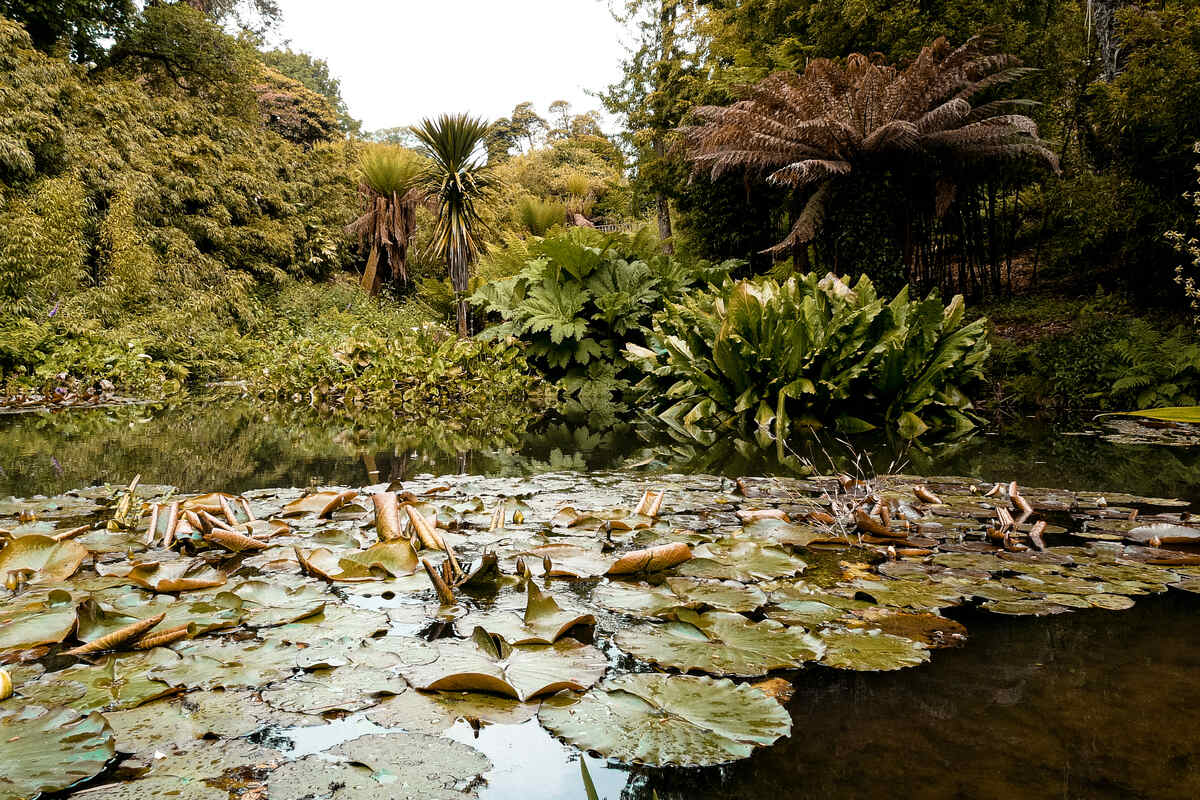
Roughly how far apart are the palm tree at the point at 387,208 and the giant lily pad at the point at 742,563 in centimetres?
1454

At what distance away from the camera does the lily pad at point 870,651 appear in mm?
910

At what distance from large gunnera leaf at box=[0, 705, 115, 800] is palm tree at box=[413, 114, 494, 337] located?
925 cm


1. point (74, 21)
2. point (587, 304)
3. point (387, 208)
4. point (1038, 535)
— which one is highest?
point (74, 21)

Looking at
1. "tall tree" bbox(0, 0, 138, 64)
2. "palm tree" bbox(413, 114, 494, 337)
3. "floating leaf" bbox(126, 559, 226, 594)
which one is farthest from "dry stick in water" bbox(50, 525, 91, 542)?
"tall tree" bbox(0, 0, 138, 64)

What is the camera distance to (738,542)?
147 cm

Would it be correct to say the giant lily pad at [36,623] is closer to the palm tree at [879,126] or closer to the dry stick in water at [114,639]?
the dry stick in water at [114,639]

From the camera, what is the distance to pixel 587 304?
658cm

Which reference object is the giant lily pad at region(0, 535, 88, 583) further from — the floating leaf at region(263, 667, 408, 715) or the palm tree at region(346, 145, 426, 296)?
the palm tree at region(346, 145, 426, 296)

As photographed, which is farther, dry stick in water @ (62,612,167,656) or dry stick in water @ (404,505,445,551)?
dry stick in water @ (404,505,445,551)

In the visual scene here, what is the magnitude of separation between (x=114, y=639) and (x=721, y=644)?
0.85 m

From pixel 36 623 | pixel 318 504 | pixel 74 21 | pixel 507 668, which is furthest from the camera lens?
pixel 74 21

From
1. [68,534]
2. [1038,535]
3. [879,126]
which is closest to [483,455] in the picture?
[68,534]

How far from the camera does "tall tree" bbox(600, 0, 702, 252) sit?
9539 mm

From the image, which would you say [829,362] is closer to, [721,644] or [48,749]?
[721,644]
